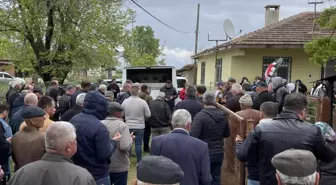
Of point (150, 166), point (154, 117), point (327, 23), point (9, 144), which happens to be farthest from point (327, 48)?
point (150, 166)

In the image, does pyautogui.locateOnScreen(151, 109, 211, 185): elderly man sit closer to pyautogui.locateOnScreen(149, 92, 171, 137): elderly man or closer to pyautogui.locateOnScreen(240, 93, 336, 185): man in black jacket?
pyautogui.locateOnScreen(240, 93, 336, 185): man in black jacket

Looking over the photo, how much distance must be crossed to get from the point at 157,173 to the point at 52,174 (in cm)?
111

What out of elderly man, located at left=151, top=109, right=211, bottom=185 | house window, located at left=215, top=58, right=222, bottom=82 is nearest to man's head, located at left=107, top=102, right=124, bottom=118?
elderly man, located at left=151, top=109, right=211, bottom=185

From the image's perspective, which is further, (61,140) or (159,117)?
(159,117)

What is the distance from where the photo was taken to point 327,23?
10.6m

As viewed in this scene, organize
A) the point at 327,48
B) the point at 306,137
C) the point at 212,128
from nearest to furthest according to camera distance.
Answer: the point at 306,137, the point at 212,128, the point at 327,48

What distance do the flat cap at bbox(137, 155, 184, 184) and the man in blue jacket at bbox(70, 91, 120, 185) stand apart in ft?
7.67

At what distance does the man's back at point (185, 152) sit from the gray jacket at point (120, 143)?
1.19 metres

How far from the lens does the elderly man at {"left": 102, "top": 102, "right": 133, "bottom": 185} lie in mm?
5602

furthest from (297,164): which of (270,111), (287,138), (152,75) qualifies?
(152,75)

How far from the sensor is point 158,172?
244 centimetres

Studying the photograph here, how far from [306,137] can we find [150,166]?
216 cm

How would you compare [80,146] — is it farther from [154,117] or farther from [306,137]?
[154,117]

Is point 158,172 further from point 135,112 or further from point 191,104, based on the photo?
point 135,112
